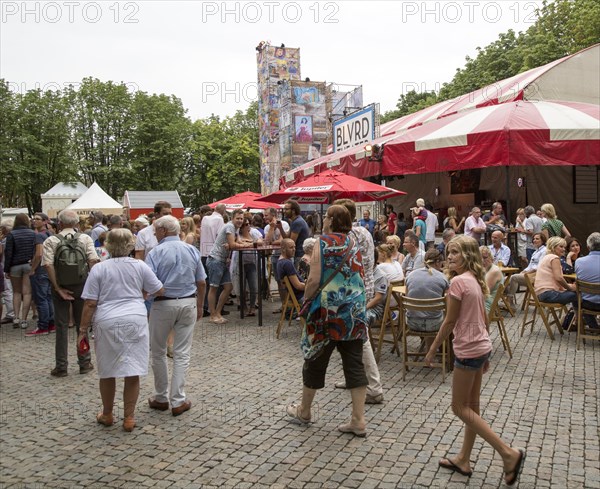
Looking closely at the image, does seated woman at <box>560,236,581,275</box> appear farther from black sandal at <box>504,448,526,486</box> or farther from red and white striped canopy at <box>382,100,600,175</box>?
black sandal at <box>504,448,526,486</box>

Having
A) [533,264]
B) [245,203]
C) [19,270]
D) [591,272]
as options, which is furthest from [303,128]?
[591,272]

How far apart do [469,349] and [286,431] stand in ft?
5.52

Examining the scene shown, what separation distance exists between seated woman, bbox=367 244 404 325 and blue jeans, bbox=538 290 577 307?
78.0 inches

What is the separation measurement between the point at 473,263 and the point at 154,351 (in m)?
2.75

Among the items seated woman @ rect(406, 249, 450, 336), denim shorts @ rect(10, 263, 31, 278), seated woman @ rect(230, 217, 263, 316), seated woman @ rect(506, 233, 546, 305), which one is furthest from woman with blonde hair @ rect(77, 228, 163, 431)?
seated woman @ rect(506, 233, 546, 305)

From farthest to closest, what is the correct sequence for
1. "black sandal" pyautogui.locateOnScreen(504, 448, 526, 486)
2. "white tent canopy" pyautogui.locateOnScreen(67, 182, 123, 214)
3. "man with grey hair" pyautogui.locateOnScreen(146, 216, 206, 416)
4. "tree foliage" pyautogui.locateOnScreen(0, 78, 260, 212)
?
"tree foliage" pyautogui.locateOnScreen(0, 78, 260, 212) → "white tent canopy" pyautogui.locateOnScreen(67, 182, 123, 214) → "man with grey hair" pyautogui.locateOnScreen(146, 216, 206, 416) → "black sandal" pyautogui.locateOnScreen(504, 448, 526, 486)

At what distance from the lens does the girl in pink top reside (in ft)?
11.3

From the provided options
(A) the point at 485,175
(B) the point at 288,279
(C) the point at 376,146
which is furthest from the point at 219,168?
(B) the point at 288,279

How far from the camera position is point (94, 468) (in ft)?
12.5

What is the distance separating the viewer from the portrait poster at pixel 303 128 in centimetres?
4009

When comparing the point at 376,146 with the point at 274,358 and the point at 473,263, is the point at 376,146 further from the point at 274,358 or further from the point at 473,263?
the point at 473,263

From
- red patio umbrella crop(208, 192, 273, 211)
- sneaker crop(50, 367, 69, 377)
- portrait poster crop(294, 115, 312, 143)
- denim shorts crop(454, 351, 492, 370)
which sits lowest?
sneaker crop(50, 367, 69, 377)

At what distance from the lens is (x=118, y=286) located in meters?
4.40

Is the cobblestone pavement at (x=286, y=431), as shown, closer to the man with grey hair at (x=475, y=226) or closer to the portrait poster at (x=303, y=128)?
the man with grey hair at (x=475, y=226)
